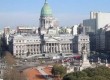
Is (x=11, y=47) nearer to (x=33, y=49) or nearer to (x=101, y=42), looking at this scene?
(x=33, y=49)

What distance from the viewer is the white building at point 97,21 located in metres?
147

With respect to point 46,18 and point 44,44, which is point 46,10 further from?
point 44,44

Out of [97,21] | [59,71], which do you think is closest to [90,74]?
[59,71]

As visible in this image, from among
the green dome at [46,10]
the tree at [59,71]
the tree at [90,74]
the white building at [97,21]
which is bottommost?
the tree at [59,71]

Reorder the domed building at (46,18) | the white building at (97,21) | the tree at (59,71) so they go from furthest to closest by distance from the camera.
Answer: the white building at (97,21), the domed building at (46,18), the tree at (59,71)

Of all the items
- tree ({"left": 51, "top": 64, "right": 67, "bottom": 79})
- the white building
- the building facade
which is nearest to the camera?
tree ({"left": 51, "top": 64, "right": 67, "bottom": 79})

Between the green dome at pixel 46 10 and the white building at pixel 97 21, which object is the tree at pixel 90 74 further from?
the white building at pixel 97 21

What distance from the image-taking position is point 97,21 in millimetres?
149125

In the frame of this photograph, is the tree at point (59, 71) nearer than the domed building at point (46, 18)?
Yes

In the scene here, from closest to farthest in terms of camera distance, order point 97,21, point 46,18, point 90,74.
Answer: point 90,74
point 46,18
point 97,21

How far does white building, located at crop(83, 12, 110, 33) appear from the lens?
483 feet

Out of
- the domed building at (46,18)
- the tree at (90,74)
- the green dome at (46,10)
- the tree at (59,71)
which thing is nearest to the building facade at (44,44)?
the domed building at (46,18)

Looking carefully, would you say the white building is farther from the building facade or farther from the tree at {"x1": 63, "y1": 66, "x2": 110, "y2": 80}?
the tree at {"x1": 63, "y1": 66, "x2": 110, "y2": 80}

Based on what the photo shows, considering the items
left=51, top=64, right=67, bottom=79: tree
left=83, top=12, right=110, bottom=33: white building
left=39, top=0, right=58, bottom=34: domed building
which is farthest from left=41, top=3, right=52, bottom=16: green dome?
left=51, top=64, right=67, bottom=79: tree
